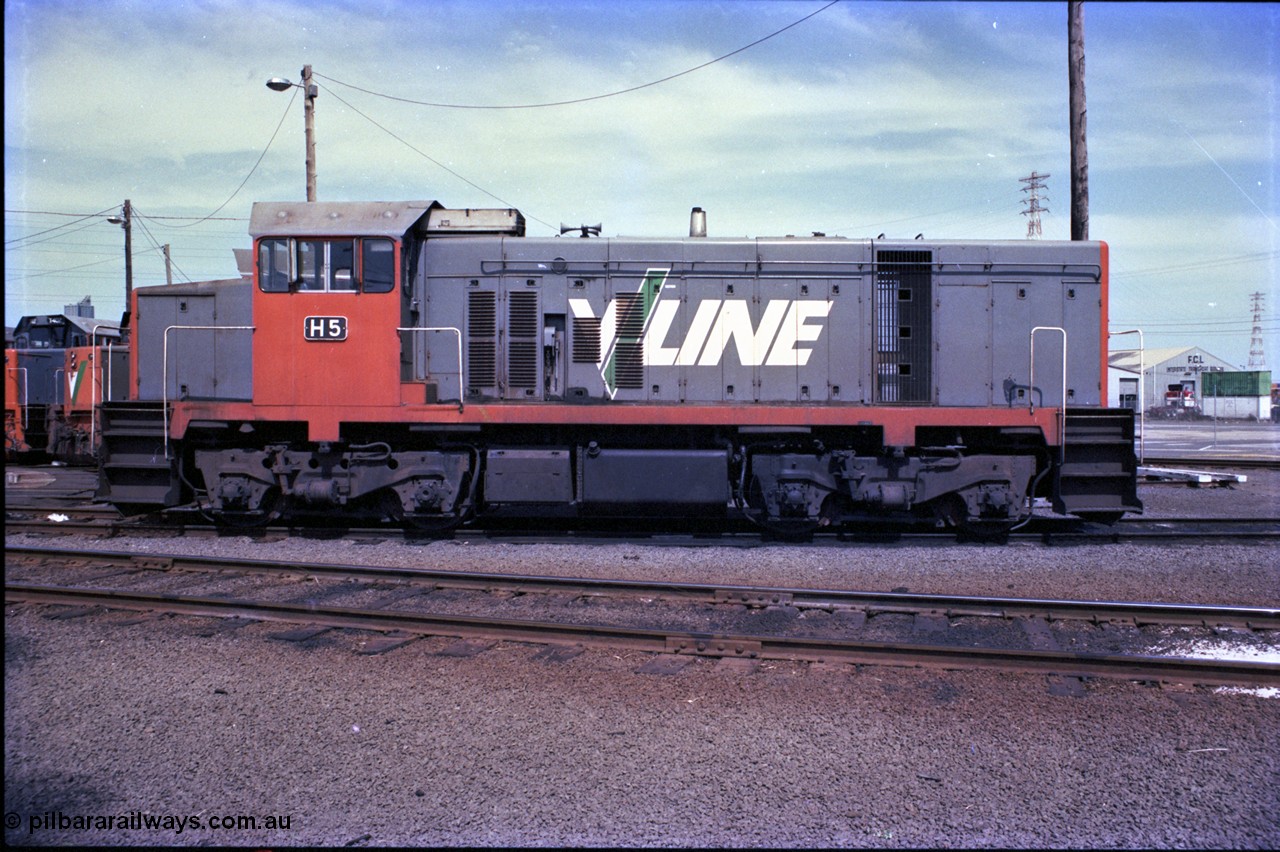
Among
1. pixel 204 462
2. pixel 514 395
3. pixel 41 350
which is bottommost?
pixel 204 462

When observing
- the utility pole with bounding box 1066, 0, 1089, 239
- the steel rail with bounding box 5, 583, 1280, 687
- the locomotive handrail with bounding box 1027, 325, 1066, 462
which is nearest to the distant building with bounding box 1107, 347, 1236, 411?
the utility pole with bounding box 1066, 0, 1089, 239

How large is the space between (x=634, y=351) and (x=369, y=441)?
3263mm

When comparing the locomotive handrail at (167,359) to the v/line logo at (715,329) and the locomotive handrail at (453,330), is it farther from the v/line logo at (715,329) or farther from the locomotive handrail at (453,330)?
the v/line logo at (715,329)

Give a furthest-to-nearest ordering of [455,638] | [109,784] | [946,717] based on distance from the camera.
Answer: [455,638] → [946,717] → [109,784]

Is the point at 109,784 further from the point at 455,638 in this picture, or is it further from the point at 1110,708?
the point at 1110,708

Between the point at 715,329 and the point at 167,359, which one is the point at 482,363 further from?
the point at 167,359

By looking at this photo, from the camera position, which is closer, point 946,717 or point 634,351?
point 946,717

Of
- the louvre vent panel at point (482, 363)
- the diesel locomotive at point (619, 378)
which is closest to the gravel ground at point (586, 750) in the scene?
the diesel locomotive at point (619, 378)

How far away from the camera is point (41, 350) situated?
20812mm

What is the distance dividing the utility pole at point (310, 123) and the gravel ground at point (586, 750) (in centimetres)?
1290

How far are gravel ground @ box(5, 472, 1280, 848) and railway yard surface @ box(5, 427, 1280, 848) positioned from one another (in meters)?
0.01

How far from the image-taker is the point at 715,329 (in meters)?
9.84

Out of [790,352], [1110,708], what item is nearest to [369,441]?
[790,352]

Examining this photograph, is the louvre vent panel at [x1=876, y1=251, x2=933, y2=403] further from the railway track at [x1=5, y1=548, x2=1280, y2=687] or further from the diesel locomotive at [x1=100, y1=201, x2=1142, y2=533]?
the railway track at [x1=5, y1=548, x2=1280, y2=687]
